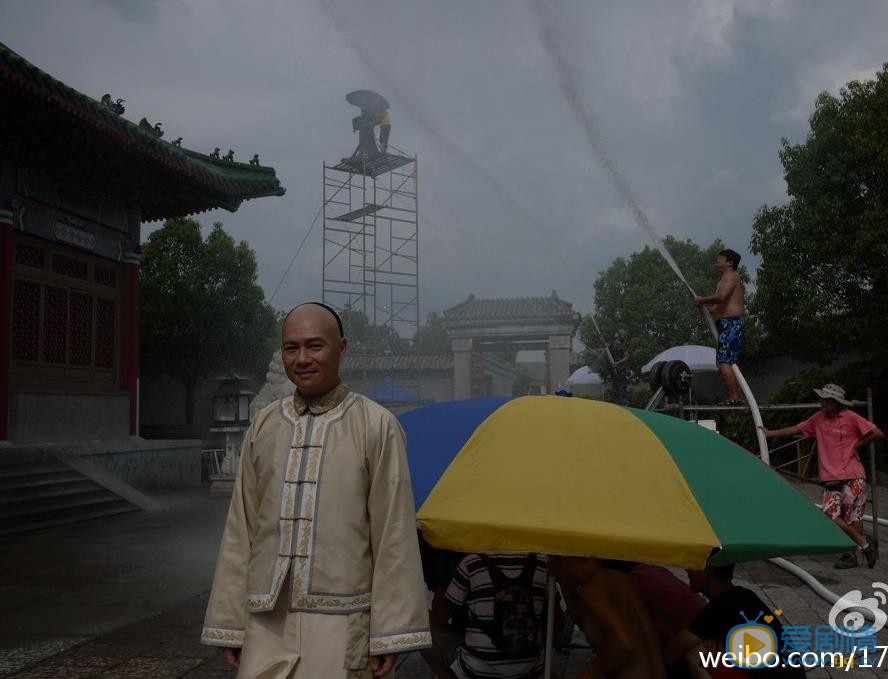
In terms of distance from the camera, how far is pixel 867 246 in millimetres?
13969

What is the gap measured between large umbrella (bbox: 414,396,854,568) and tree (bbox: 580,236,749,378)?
22871 millimetres

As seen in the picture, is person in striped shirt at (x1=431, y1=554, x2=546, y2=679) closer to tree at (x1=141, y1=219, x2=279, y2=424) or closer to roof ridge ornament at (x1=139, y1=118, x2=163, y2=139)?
roof ridge ornament at (x1=139, y1=118, x2=163, y2=139)

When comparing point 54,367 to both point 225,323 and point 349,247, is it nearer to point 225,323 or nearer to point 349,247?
point 225,323

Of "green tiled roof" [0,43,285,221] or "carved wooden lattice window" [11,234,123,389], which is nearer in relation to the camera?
"green tiled roof" [0,43,285,221]

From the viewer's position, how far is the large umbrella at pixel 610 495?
2561 mm

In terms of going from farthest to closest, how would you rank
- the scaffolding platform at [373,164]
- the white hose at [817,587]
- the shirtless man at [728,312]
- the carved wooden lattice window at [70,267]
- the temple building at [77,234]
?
the scaffolding platform at [373,164] → the carved wooden lattice window at [70,267] → the temple building at [77,234] → the shirtless man at [728,312] → the white hose at [817,587]

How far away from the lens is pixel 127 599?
6270 millimetres

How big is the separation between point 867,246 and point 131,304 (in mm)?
13174

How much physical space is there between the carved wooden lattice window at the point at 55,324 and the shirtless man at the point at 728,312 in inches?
395

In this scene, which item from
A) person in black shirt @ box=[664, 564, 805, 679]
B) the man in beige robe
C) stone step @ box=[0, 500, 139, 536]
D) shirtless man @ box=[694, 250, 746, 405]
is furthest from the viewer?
stone step @ box=[0, 500, 139, 536]

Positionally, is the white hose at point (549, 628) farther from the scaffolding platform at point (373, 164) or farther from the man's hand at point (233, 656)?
the scaffolding platform at point (373, 164)

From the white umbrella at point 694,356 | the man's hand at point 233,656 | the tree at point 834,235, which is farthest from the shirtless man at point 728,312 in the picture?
the white umbrella at point 694,356

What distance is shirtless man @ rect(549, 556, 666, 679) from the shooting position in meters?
3.00

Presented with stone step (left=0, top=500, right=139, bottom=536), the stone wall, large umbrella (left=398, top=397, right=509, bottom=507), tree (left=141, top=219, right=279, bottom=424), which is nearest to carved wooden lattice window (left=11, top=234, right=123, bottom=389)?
the stone wall
